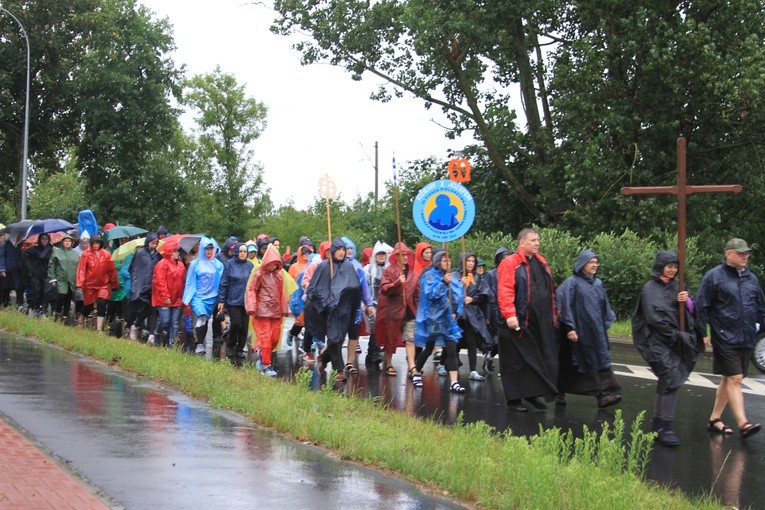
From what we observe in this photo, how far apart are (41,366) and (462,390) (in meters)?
4.63

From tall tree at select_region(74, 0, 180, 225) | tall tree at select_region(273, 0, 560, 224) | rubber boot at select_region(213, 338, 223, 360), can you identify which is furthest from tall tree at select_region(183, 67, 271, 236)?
rubber boot at select_region(213, 338, 223, 360)

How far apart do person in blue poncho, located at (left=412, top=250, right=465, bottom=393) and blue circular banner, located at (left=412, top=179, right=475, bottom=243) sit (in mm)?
839

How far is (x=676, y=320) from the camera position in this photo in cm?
961

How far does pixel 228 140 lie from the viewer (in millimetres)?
68625

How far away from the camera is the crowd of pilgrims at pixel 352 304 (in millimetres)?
11227

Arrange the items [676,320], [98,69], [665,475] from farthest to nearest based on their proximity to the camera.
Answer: [98,69] < [676,320] < [665,475]

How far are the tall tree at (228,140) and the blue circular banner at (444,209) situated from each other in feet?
176

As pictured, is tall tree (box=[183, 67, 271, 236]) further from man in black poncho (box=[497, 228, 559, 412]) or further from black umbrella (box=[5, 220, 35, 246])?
man in black poncho (box=[497, 228, 559, 412])

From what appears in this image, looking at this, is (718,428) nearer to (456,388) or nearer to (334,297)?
(456,388)

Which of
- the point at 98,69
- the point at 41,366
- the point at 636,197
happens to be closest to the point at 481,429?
the point at 41,366

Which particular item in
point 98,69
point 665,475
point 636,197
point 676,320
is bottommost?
point 665,475

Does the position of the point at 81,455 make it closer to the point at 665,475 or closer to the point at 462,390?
the point at 665,475

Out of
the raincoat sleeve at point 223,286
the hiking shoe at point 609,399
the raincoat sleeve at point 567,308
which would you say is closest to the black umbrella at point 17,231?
the raincoat sleeve at point 223,286

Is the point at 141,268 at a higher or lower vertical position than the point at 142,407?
higher
